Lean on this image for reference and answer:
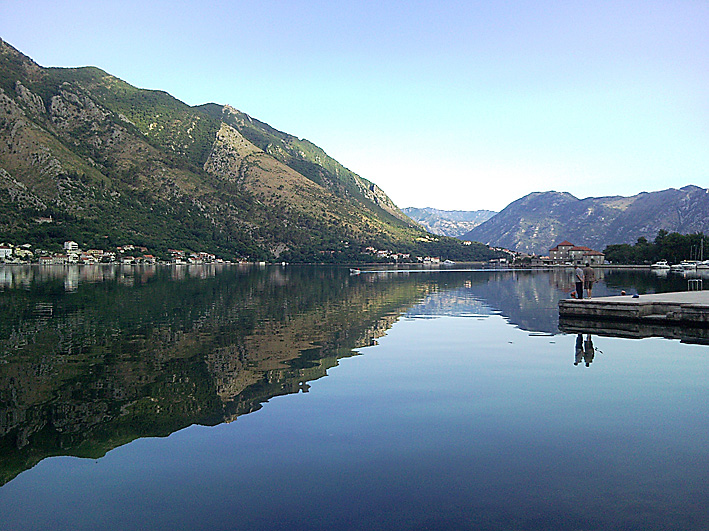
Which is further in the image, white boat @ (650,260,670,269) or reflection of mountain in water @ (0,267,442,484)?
white boat @ (650,260,670,269)

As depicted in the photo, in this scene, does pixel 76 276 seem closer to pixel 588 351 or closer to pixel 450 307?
pixel 450 307

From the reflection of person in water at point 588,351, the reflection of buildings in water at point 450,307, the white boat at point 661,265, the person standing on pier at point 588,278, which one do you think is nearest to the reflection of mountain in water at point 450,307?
the reflection of buildings in water at point 450,307

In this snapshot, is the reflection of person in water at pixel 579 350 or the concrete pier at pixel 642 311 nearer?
the reflection of person in water at pixel 579 350

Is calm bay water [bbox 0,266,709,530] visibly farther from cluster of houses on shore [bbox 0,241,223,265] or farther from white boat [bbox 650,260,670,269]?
cluster of houses on shore [bbox 0,241,223,265]

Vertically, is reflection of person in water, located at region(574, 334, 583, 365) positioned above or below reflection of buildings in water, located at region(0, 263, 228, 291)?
below

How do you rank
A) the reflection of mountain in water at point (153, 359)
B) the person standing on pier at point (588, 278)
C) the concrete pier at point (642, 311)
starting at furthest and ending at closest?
the person standing on pier at point (588, 278), the concrete pier at point (642, 311), the reflection of mountain in water at point (153, 359)

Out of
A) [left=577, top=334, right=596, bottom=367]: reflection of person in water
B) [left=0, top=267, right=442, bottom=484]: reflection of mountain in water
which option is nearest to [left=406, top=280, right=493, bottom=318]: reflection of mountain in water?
[left=0, top=267, right=442, bottom=484]: reflection of mountain in water

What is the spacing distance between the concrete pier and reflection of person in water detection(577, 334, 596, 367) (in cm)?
644

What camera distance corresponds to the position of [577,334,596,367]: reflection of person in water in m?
20.4

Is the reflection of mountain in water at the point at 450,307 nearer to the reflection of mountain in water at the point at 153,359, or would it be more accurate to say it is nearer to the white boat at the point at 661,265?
the reflection of mountain in water at the point at 153,359

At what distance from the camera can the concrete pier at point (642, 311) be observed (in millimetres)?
29141

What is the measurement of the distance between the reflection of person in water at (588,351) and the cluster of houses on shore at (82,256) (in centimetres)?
16338

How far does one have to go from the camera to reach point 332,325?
31.0 m

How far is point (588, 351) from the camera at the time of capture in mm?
22516
